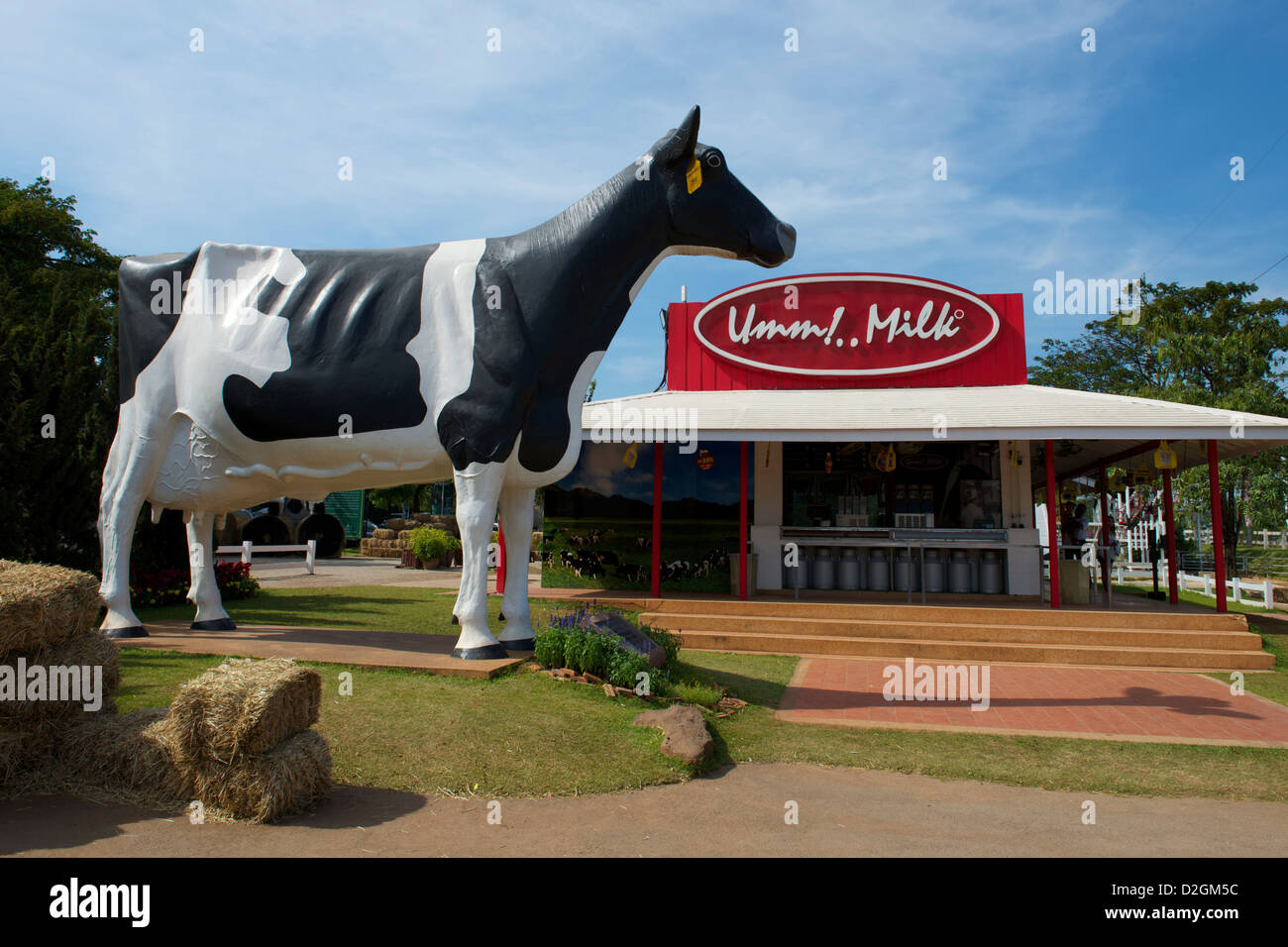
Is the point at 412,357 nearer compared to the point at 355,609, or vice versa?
the point at 412,357

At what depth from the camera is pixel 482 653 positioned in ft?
20.8

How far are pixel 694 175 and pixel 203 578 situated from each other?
18.8 ft

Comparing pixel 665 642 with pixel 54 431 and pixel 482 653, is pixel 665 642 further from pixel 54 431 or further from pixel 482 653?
pixel 54 431

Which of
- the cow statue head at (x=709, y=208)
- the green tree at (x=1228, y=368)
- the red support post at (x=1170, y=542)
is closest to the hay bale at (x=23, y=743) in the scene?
the cow statue head at (x=709, y=208)

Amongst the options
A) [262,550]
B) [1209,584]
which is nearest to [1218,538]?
[1209,584]

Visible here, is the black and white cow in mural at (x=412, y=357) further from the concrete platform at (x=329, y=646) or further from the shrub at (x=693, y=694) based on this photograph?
the shrub at (x=693, y=694)

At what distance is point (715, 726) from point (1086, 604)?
334 inches

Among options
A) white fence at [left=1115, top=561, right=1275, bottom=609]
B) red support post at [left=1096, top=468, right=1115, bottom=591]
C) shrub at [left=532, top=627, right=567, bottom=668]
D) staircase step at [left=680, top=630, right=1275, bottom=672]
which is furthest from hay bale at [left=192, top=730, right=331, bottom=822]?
white fence at [left=1115, top=561, right=1275, bottom=609]

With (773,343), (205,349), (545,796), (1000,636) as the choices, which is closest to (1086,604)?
(1000,636)

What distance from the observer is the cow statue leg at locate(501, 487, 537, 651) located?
22.2 feet

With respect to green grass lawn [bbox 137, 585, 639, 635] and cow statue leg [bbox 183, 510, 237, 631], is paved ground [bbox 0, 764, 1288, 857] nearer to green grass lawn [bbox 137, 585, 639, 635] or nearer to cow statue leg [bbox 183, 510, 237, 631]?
green grass lawn [bbox 137, 585, 639, 635]

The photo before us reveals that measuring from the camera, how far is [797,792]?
4.84 meters

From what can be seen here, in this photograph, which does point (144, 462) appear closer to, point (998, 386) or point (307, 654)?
point (307, 654)

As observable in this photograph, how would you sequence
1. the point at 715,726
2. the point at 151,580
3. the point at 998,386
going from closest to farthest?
the point at 715,726, the point at 151,580, the point at 998,386
